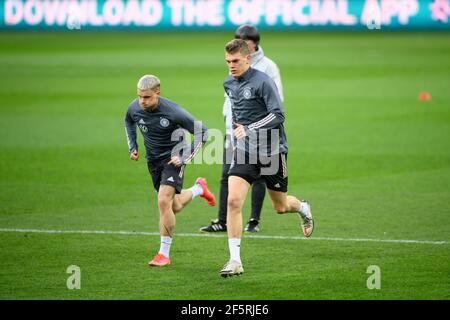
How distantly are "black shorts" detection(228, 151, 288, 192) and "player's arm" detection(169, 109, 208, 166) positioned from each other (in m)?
0.54

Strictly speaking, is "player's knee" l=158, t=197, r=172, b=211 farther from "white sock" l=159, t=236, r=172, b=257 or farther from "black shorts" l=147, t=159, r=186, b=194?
"white sock" l=159, t=236, r=172, b=257

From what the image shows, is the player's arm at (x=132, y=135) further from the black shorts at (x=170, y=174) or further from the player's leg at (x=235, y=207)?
the player's leg at (x=235, y=207)

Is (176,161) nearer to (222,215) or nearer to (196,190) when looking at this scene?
(196,190)

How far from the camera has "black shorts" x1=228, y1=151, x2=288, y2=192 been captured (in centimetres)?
971

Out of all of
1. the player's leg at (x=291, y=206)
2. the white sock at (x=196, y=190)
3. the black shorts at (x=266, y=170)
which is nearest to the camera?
the black shorts at (x=266, y=170)

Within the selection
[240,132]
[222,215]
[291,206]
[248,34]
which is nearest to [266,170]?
[240,132]

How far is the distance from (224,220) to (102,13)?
35.9 m

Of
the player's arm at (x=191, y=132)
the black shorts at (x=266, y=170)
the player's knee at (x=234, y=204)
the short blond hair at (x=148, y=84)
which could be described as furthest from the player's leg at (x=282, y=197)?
the short blond hair at (x=148, y=84)

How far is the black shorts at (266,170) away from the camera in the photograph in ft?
31.9

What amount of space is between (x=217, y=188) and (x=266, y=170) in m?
4.64

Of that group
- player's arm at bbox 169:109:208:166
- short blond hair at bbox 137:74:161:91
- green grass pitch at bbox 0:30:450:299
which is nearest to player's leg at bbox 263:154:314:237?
green grass pitch at bbox 0:30:450:299

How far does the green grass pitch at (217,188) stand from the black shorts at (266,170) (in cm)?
78

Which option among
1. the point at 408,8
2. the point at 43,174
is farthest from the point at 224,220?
the point at 408,8

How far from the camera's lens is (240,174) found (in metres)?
9.70
